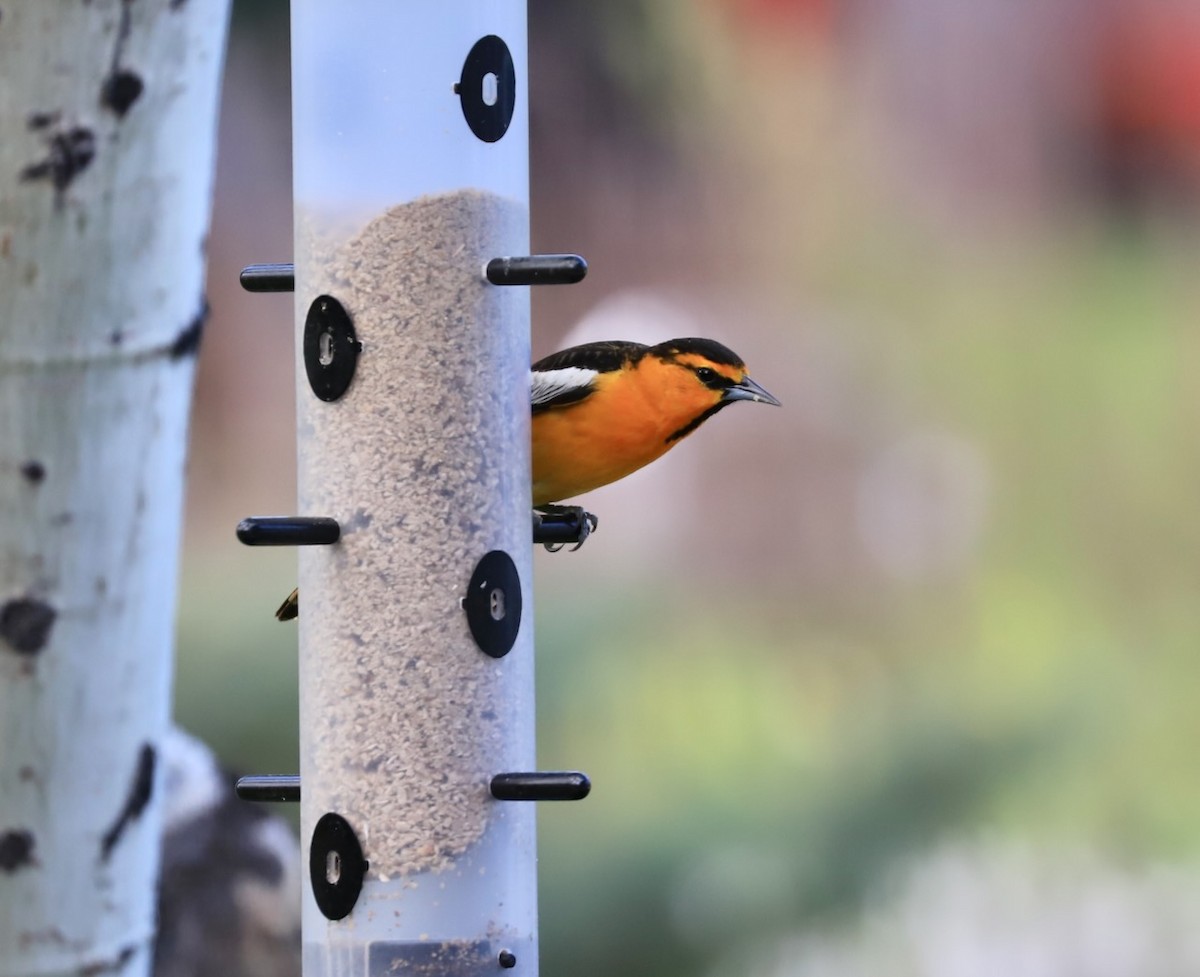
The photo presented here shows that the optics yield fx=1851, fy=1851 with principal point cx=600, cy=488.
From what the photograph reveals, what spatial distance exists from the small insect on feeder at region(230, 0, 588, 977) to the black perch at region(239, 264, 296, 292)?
156 mm

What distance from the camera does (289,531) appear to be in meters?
2.43

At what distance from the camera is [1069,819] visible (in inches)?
233

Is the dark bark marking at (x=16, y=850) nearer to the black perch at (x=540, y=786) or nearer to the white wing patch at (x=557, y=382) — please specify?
the black perch at (x=540, y=786)

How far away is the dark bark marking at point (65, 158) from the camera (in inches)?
46.1

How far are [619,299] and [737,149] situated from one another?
63 centimetres

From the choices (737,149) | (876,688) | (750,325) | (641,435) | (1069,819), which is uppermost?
(737,149)

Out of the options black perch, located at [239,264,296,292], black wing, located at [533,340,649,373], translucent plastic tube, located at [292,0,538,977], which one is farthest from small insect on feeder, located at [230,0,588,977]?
black wing, located at [533,340,649,373]

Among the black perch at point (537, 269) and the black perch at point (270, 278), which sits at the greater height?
the black perch at point (270, 278)

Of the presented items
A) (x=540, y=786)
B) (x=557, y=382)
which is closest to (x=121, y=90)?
(x=540, y=786)

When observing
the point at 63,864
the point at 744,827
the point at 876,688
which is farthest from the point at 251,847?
the point at 63,864

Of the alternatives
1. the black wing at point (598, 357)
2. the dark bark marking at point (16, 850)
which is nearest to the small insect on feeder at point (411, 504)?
the black wing at point (598, 357)

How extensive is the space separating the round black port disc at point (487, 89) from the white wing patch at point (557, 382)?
0.62 metres

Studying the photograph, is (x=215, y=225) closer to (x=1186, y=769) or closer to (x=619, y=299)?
(x=619, y=299)

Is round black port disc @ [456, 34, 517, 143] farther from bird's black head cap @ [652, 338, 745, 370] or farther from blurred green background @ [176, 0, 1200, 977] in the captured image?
blurred green background @ [176, 0, 1200, 977]
